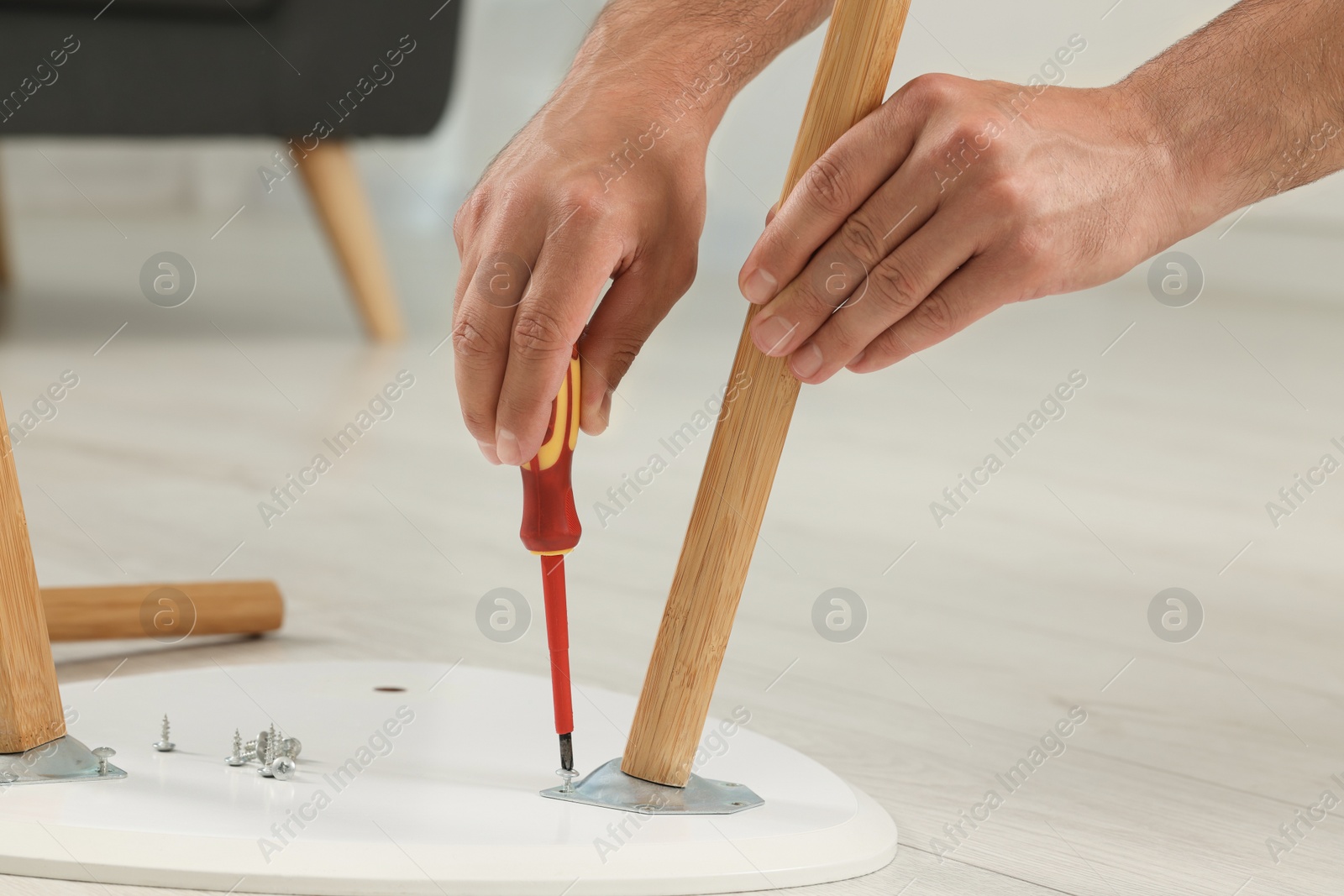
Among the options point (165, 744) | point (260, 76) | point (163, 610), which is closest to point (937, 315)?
point (165, 744)

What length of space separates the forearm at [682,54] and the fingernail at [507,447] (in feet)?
0.48

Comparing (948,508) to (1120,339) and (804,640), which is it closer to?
(804,640)

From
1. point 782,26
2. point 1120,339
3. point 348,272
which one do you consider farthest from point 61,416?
point 1120,339

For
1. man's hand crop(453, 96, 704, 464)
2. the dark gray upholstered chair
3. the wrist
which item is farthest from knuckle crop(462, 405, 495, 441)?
the dark gray upholstered chair

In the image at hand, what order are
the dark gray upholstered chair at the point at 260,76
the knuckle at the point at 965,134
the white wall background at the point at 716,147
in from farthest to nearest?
the white wall background at the point at 716,147, the dark gray upholstered chair at the point at 260,76, the knuckle at the point at 965,134

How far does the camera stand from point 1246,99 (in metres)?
0.56

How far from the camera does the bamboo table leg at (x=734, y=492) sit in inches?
20.5

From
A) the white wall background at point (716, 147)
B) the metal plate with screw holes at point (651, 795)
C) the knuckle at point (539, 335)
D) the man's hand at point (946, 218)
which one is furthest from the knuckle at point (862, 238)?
the white wall background at point (716, 147)

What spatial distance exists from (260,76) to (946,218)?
1569mm

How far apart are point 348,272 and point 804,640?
→ 1.36 m

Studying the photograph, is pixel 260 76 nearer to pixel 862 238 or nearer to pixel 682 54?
pixel 682 54

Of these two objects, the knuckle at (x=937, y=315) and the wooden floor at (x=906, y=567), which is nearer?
the knuckle at (x=937, y=315)

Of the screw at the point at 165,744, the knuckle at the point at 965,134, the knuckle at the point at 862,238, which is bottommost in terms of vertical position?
the screw at the point at 165,744

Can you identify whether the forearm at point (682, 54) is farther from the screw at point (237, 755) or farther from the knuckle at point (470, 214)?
the screw at point (237, 755)
